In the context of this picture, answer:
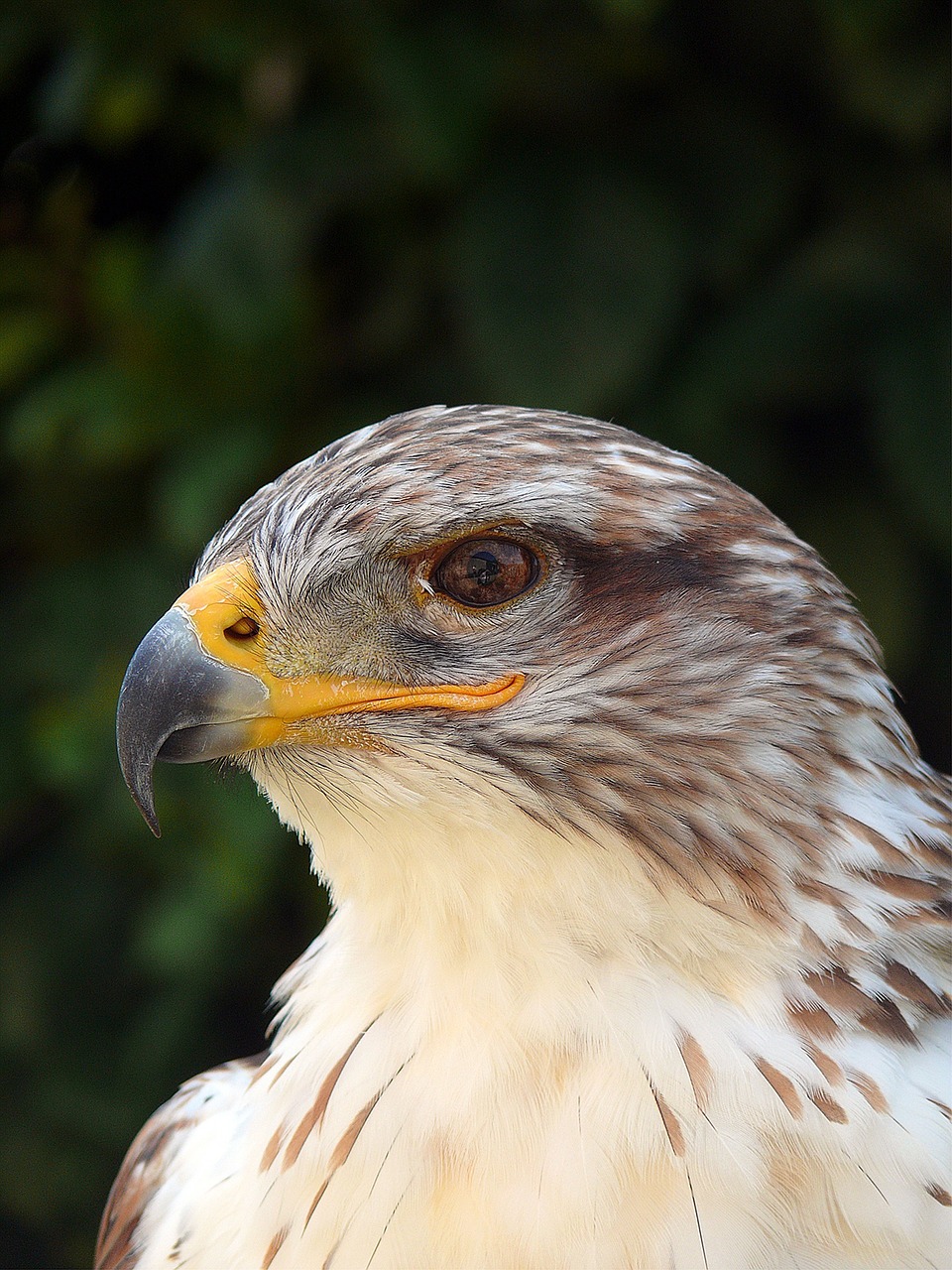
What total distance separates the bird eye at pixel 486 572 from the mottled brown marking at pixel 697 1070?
0.45 m

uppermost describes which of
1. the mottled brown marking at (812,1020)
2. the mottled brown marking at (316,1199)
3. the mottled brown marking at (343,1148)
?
the mottled brown marking at (812,1020)

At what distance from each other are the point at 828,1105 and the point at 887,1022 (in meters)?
0.10

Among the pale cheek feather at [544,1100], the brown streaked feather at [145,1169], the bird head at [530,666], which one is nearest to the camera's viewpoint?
the pale cheek feather at [544,1100]

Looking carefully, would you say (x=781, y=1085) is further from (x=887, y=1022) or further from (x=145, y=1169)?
(x=145, y=1169)

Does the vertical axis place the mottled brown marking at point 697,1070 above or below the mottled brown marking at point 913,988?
below

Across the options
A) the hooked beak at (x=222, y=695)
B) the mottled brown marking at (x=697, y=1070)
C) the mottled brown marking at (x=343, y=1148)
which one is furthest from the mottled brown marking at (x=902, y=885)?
the mottled brown marking at (x=343, y=1148)

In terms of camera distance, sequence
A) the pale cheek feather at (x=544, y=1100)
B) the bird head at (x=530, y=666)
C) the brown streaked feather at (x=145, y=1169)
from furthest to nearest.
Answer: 1. the brown streaked feather at (x=145, y=1169)
2. the bird head at (x=530, y=666)
3. the pale cheek feather at (x=544, y=1100)

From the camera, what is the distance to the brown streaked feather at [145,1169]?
1719mm

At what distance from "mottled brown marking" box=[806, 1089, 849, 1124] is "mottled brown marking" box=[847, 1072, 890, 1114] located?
0.08 feet

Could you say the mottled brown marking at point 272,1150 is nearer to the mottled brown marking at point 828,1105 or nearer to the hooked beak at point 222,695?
the hooked beak at point 222,695

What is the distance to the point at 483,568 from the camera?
1.37m

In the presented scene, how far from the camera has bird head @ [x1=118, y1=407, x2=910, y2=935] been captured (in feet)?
4.44

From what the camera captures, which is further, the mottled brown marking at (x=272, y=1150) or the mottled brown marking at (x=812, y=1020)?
the mottled brown marking at (x=272, y=1150)

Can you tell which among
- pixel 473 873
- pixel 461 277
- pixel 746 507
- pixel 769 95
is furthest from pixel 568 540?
pixel 769 95
